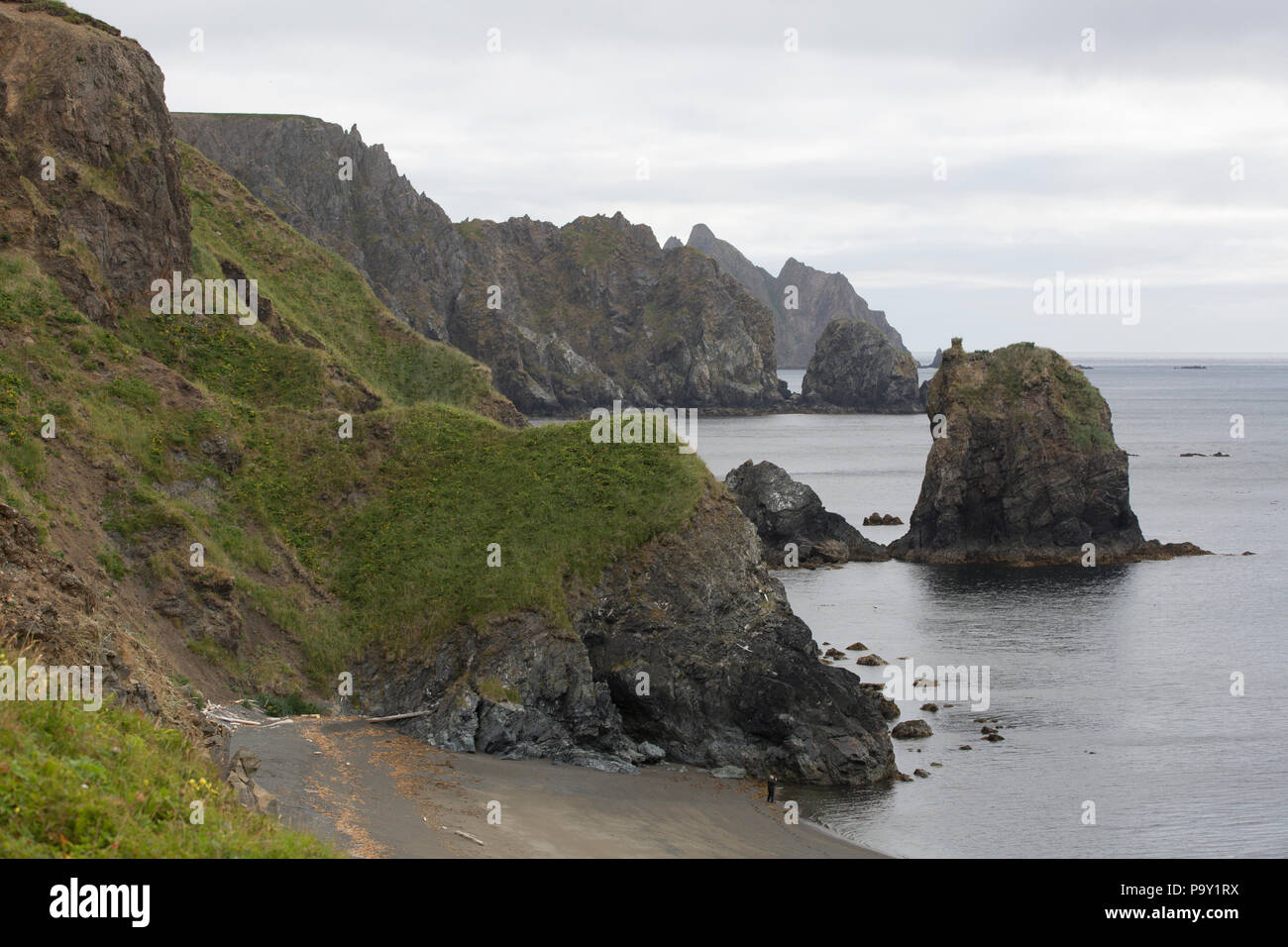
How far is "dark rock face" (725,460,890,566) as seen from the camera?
9469 centimetres

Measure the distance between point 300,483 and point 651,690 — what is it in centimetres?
1780

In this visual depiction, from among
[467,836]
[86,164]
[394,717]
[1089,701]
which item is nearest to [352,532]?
[394,717]

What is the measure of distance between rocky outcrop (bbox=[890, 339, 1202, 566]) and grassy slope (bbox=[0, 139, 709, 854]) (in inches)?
2031

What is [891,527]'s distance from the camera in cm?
11406

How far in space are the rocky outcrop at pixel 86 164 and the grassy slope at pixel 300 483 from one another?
2.19 meters

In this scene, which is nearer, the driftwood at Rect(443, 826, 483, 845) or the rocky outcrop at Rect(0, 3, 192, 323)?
the driftwood at Rect(443, 826, 483, 845)

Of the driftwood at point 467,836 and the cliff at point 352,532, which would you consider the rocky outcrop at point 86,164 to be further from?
the driftwood at point 467,836

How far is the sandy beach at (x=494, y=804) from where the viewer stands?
30.6 meters

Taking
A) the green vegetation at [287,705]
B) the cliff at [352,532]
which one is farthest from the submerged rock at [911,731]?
the green vegetation at [287,705]
